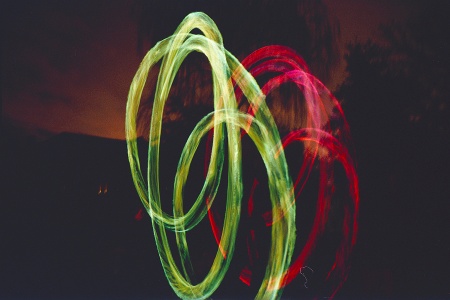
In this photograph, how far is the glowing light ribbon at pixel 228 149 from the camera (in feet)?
11.3

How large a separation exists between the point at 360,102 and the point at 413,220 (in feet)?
3.67

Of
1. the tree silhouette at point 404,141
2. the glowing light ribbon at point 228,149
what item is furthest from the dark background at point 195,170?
the glowing light ribbon at point 228,149

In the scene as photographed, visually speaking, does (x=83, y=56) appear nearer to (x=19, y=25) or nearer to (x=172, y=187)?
(x=19, y=25)

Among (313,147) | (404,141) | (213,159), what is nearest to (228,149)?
(213,159)

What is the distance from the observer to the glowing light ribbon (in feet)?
11.3

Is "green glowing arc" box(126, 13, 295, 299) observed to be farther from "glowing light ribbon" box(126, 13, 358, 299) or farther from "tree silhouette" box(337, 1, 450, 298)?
"tree silhouette" box(337, 1, 450, 298)

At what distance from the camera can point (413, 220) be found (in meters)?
3.72

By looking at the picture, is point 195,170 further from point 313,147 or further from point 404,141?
point 404,141

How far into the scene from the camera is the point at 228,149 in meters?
3.49

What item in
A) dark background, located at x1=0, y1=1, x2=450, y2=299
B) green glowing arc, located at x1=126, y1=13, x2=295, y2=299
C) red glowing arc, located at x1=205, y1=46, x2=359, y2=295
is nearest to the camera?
green glowing arc, located at x1=126, y1=13, x2=295, y2=299

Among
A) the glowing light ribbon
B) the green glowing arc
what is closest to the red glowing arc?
the glowing light ribbon

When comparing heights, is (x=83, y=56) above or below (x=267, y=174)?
above

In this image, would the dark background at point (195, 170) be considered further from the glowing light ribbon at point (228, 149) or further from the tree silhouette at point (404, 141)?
the glowing light ribbon at point (228, 149)

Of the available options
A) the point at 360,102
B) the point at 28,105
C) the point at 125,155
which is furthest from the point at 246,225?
the point at 28,105
